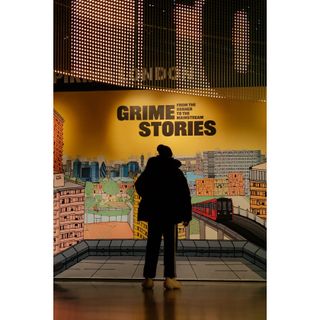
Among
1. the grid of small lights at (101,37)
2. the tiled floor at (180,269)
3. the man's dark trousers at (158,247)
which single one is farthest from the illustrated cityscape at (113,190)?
the grid of small lights at (101,37)

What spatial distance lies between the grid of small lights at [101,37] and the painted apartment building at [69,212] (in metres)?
1.36

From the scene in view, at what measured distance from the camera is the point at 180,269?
5.09 meters

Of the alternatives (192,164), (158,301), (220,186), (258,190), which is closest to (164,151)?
(192,164)

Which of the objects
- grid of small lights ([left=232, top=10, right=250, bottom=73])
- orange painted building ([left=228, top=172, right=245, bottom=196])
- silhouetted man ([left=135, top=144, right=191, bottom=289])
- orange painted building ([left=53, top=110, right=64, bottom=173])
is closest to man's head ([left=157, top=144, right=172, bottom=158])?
silhouetted man ([left=135, top=144, right=191, bottom=289])

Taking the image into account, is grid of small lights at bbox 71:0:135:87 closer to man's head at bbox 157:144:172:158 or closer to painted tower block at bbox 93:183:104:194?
man's head at bbox 157:144:172:158

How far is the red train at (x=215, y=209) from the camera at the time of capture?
202 inches

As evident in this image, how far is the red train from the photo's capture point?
5.13m

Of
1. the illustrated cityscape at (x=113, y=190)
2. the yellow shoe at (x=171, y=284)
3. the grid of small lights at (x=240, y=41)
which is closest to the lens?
the grid of small lights at (x=240, y=41)

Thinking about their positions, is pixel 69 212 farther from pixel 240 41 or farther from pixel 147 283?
pixel 240 41

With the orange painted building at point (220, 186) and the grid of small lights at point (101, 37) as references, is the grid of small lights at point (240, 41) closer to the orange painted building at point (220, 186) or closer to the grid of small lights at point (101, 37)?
the grid of small lights at point (101, 37)

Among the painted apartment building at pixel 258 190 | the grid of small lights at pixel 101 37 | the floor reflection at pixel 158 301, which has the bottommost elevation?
the floor reflection at pixel 158 301

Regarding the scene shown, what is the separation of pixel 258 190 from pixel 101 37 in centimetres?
204
